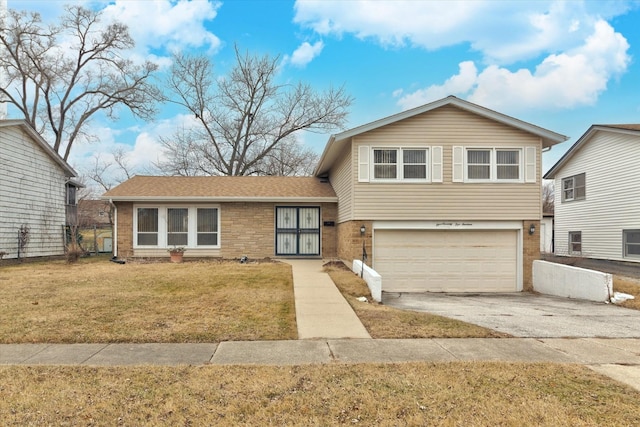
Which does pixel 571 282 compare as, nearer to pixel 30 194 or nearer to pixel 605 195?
pixel 605 195

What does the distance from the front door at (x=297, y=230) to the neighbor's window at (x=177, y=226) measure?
3739 millimetres

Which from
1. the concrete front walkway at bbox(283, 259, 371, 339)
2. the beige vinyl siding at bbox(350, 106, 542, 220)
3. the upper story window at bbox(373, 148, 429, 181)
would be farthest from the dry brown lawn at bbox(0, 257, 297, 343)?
the upper story window at bbox(373, 148, 429, 181)

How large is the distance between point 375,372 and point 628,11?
16.1 metres

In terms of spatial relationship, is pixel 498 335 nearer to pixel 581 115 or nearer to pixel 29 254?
pixel 29 254

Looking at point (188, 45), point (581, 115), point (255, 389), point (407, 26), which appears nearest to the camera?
point (255, 389)

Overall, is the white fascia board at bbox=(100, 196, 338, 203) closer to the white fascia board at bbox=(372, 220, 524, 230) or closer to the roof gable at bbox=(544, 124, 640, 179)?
the white fascia board at bbox=(372, 220, 524, 230)

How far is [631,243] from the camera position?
1773cm

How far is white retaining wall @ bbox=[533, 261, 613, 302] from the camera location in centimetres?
1131

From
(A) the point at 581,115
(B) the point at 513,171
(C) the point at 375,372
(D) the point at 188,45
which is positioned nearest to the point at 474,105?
(B) the point at 513,171

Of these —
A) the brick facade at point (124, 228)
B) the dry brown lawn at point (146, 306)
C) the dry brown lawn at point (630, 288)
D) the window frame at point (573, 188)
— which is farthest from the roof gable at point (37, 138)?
the window frame at point (573, 188)

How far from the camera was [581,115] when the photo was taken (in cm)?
2483

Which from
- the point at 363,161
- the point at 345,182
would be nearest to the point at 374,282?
the point at 363,161

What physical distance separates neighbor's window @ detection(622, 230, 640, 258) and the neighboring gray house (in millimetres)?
24481

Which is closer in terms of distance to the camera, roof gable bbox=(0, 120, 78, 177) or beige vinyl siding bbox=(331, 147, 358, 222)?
beige vinyl siding bbox=(331, 147, 358, 222)
